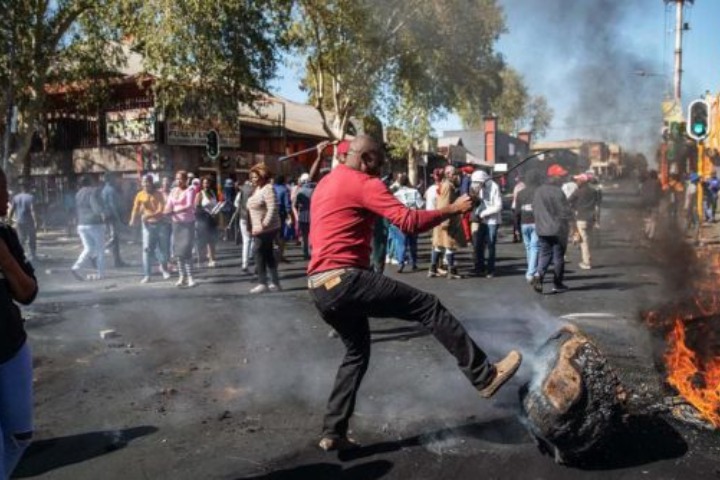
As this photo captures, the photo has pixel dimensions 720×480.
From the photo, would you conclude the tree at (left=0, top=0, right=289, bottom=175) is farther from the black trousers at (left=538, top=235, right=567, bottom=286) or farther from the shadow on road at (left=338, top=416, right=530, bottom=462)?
the shadow on road at (left=338, top=416, right=530, bottom=462)

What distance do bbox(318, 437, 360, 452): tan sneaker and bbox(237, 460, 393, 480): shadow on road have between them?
0.37 ft

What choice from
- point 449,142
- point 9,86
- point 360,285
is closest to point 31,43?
point 9,86

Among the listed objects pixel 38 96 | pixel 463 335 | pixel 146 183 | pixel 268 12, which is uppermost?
pixel 268 12

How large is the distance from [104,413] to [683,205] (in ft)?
57.8

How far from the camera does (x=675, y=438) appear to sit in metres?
3.66

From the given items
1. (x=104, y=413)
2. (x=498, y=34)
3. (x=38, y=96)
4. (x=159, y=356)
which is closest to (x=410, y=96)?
(x=38, y=96)

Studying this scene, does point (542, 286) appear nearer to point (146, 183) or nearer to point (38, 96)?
point (146, 183)

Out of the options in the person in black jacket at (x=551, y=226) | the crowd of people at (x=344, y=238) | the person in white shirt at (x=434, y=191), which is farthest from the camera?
the person in white shirt at (x=434, y=191)

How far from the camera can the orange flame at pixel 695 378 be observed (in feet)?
12.5

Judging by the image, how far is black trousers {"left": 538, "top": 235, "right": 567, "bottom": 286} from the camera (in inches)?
340

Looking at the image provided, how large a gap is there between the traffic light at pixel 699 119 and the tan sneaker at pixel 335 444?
11.8m

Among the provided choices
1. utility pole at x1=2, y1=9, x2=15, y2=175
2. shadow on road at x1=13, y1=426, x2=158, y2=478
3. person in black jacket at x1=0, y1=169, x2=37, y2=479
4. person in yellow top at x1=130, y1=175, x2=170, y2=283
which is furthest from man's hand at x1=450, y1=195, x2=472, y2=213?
utility pole at x1=2, y1=9, x2=15, y2=175

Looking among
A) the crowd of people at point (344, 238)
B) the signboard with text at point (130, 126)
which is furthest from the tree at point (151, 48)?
the crowd of people at point (344, 238)

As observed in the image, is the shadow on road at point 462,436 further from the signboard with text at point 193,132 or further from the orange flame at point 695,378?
the signboard with text at point 193,132
